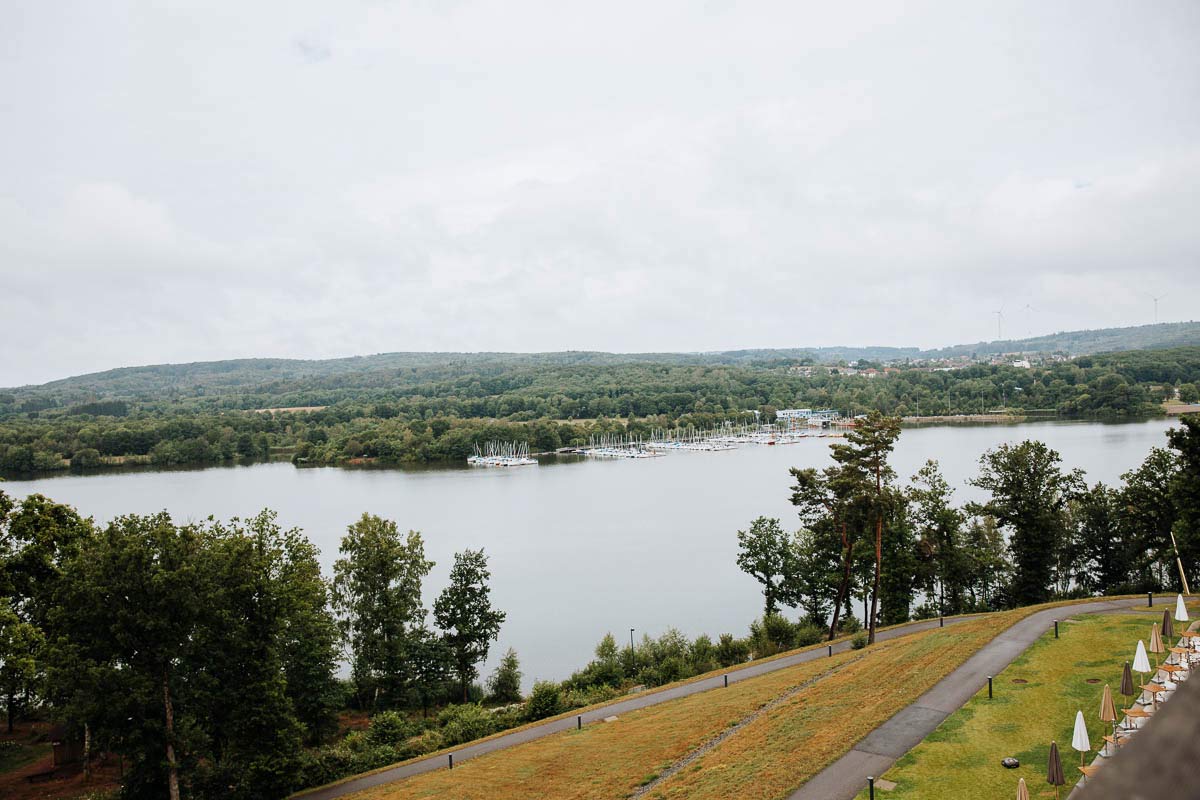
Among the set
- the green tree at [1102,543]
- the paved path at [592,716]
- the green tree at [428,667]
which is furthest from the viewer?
the green tree at [1102,543]

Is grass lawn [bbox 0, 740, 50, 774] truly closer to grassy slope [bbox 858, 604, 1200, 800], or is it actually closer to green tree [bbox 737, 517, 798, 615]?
grassy slope [bbox 858, 604, 1200, 800]

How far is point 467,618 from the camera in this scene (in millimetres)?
26969

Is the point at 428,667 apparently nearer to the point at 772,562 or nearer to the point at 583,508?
the point at 772,562

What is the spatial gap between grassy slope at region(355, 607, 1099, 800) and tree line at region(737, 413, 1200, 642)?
691 cm

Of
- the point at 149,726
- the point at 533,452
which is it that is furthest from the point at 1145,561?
the point at 533,452

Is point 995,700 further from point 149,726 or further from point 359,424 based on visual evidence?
point 359,424

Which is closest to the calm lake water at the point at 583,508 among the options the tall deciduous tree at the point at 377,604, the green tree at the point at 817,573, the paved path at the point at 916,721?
the green tree at the point at 817,573

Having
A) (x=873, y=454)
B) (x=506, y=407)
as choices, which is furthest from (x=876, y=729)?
(x=506, y=407)

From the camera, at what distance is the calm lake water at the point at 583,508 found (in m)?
35.0

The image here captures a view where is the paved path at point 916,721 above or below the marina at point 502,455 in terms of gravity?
below

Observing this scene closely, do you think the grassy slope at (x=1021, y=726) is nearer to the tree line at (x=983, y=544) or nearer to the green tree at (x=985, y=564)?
the tree line at (x=983, y=544)

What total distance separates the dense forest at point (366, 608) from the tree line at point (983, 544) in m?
0.10

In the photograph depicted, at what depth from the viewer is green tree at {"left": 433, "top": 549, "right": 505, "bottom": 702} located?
26812 millimetres

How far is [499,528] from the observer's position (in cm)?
5319
